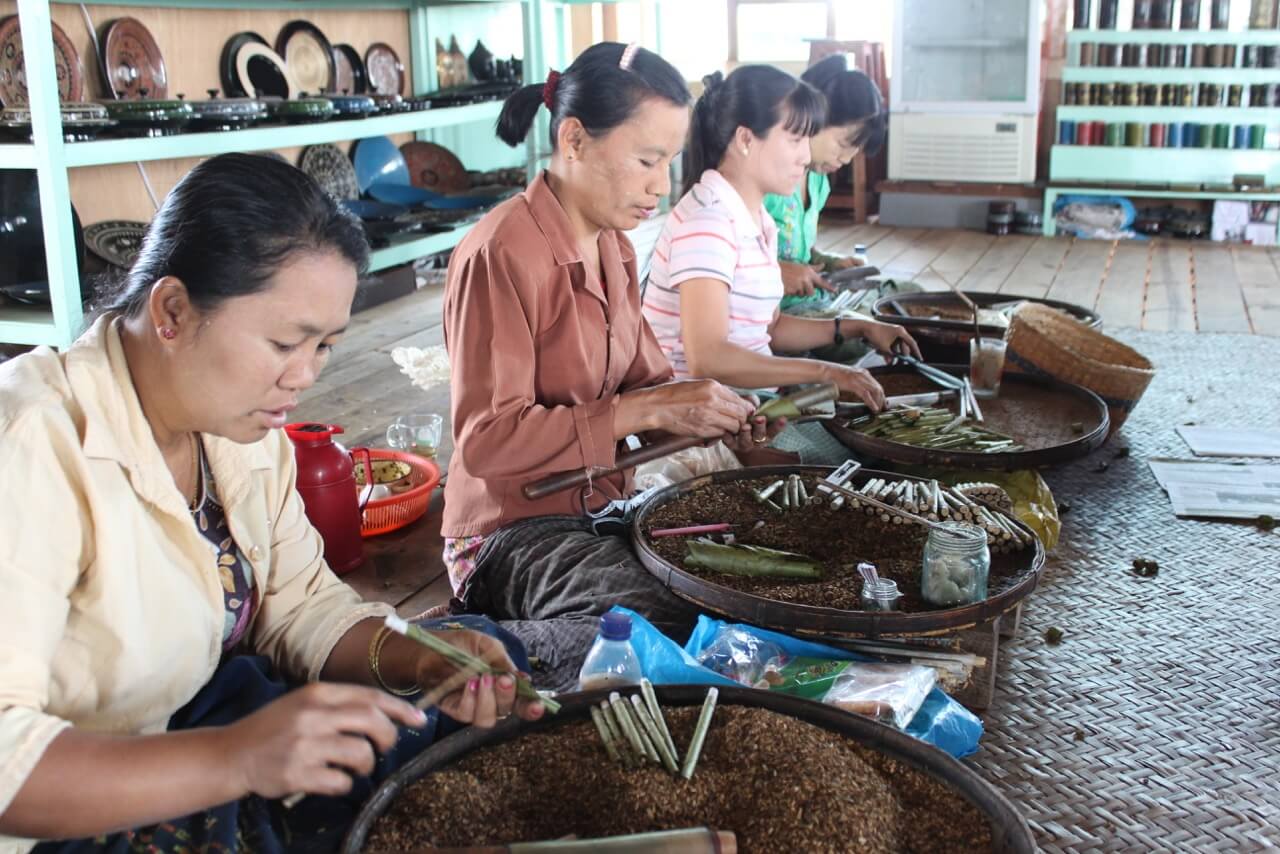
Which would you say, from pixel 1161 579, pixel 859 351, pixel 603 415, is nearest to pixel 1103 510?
pixel 1161 579

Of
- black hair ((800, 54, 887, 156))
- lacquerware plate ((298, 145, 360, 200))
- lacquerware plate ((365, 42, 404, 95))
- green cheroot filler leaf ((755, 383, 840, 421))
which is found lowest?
green cheroot filler leaf ((755, 383, 840, 421))

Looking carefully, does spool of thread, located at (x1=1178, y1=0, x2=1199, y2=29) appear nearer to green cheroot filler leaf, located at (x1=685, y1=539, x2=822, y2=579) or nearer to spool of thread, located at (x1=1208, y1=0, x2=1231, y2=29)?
spool of thread, located at (x1=1208, y1=0, x2=1231, y2=29)

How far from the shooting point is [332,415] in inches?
152

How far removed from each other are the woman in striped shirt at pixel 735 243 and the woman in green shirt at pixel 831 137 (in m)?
0.52

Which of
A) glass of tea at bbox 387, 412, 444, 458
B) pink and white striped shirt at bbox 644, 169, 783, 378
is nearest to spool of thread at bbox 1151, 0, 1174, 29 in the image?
pink and white striped shirt at bbox 644, 169, 783, 378

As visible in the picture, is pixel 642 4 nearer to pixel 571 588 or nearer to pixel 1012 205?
pixel 1012 205

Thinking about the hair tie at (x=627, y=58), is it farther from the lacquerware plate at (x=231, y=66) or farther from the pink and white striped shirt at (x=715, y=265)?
the lacquerware plate at (x=231, y=66)

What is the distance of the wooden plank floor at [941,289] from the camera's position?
282 cm

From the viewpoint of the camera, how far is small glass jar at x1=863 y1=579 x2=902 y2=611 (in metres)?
1.86

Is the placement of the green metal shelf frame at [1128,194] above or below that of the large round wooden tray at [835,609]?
above

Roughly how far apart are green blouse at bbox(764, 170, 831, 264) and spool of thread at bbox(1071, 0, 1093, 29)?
3.93m

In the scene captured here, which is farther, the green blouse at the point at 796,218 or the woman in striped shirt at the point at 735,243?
the green blouse at the point at 796,218

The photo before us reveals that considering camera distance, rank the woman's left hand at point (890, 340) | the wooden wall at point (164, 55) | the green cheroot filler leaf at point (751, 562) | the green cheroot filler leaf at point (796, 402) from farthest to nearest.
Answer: the wooden wall at point (164, 55) → the woman's left hand at point (890, 340) → the green cheroot filler leaf at point (796, 402) → the green cheroot filler leaf at point (751, 562)

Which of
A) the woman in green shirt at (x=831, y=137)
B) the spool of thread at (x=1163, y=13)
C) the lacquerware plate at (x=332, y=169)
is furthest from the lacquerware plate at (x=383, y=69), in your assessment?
the spool of thread at (x=1163, y=13)
